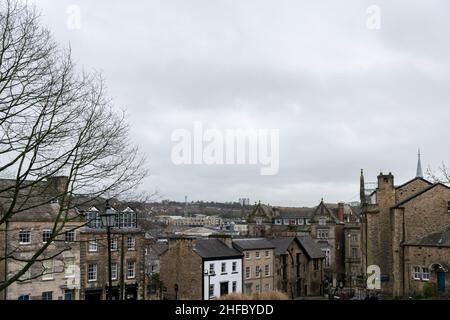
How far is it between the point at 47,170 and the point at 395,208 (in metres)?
30.7

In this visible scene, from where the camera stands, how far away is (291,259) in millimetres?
52094

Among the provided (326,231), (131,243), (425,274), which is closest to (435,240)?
(425,274)

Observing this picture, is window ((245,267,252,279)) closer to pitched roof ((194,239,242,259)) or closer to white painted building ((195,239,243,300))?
white painted building ((195,239,243,300))

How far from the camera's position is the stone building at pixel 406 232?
114ft

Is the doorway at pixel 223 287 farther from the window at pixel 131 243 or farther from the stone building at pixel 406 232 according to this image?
the stone building at pixel 406 232

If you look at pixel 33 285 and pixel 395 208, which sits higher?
pixel 395 208

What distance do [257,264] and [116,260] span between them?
Answer: 14.9m

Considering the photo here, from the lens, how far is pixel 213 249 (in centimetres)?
4334

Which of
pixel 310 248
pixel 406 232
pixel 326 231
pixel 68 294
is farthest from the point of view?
pixel 326 231

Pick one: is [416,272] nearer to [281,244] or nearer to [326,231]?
[281,244]

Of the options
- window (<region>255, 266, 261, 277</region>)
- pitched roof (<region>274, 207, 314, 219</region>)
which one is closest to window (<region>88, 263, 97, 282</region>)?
window (<region>255, 266, 261, 277</region>)

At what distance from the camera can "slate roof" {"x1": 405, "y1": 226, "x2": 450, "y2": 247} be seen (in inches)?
1345
